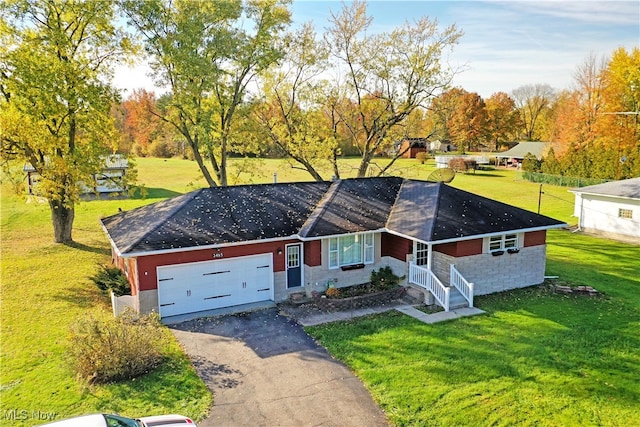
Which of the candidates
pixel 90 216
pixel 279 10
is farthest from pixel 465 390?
pixel 90 216

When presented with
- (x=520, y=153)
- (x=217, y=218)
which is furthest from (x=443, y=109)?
(x=520, y=153)

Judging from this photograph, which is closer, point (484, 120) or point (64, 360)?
point (64, 360)

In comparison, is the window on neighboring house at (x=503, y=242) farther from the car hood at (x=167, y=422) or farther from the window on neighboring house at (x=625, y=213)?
the window on neighboring house at (x=625, y=213)

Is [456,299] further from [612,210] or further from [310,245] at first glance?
[612,210]

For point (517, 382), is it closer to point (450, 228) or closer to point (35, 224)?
point (450, 228)

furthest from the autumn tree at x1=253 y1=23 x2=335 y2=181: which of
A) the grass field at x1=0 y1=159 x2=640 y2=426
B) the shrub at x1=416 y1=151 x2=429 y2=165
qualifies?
the shrub at x1=416 y1=151 x2=429 y2=165

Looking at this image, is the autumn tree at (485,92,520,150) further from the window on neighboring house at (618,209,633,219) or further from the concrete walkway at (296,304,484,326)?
the concrete walkway at (296,304,484,326)
